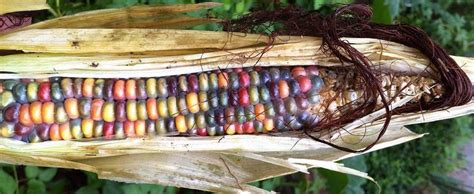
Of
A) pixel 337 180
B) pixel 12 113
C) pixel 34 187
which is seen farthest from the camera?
pixel 337 180

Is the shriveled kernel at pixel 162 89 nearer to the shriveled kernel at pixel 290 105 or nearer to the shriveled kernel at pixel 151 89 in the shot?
the shriveled kernel at pixel 151 89

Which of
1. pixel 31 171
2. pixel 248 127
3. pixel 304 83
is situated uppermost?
pixel 304 83

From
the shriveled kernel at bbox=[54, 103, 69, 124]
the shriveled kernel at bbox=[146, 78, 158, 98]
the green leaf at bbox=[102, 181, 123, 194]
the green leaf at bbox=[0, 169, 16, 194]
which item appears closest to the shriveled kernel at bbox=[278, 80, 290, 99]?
the shriveled kernel at bbox=[146, 78, 158, 98]

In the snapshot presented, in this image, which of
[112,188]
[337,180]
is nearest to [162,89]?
[112,188]

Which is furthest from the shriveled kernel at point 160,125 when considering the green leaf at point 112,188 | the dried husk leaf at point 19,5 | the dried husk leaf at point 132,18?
the green leaf at point 112,188

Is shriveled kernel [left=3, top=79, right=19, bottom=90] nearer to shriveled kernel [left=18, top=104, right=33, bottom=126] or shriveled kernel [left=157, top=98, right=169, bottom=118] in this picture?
shriveled kernel [left=18, top=104, right=33, bottom=126]

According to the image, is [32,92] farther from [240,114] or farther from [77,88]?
[240,114]
